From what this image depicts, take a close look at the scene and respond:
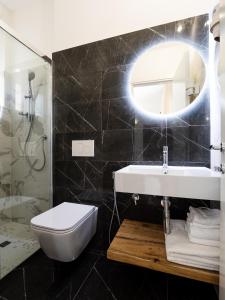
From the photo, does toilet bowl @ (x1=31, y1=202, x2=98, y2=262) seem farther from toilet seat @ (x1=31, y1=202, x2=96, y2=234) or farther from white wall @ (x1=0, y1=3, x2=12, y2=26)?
white wall @ (x1=0, y1=3, x2=12, y2=26)

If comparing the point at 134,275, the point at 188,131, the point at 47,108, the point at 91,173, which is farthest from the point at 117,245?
the point at 47,108

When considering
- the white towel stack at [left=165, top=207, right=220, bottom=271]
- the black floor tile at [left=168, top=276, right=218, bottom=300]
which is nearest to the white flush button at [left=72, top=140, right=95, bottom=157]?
the white towel stack at [left=165, top=207, right=220, bottom=271]

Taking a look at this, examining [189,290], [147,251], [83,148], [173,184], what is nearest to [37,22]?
[83,148]

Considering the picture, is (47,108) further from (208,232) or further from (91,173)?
(208,232)

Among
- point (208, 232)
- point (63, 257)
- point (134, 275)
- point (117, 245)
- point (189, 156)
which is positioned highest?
point (189, 156)

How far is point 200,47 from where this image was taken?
145 cm

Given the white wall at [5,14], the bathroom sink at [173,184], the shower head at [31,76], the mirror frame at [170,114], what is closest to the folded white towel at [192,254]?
the bathroom sink at [173,184]

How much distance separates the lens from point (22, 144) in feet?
6.11

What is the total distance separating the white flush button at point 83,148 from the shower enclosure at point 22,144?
0.34m

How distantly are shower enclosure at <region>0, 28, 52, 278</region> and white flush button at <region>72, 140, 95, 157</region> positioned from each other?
0.34m

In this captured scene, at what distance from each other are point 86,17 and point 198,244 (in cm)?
226

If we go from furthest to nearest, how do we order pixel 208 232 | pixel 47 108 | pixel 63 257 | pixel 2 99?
1. pixel 47 108
2. pixel 2 99
3. pixel 63 257
4. pixel 208 232

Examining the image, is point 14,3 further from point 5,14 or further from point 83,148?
point 83,148

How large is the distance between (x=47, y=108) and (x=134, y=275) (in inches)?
72.9
